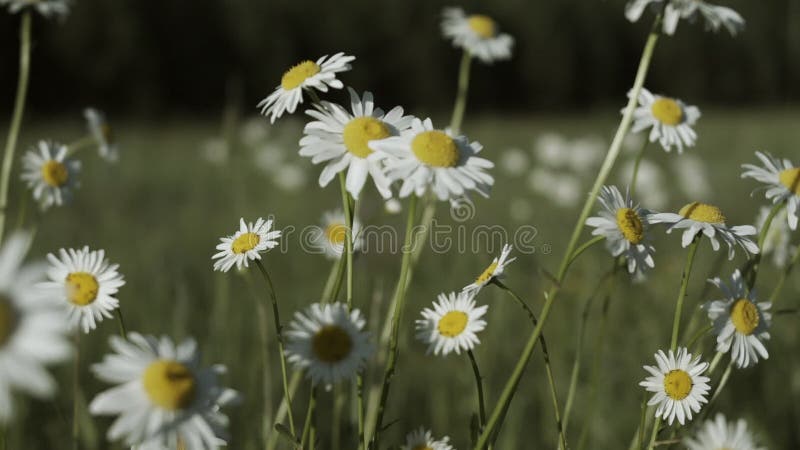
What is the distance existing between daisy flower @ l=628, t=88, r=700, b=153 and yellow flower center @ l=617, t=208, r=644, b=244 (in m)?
0.22

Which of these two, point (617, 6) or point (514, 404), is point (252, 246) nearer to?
point (514, 404)

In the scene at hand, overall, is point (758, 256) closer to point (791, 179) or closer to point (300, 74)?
point (791, 179)

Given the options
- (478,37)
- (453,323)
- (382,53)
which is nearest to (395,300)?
(453,323)

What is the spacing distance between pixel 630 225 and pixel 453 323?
0.19 metres

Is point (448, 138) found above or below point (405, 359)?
above

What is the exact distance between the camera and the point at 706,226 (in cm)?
65

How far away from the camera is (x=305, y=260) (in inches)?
102

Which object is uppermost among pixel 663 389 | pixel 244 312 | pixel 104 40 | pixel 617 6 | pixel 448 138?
pixel 617 6

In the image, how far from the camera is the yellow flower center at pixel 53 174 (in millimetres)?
956

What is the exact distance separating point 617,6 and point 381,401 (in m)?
11.3

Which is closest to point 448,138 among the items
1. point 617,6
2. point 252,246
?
point 252,246

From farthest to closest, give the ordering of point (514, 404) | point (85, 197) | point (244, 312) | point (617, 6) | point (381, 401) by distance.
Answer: point (617, 6)
point (85, 197)
point (244, 312)
point (514, 404)
point (381, 401)

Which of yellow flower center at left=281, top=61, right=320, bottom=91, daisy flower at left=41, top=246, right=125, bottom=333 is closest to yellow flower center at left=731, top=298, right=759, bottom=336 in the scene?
yellow flower center at left=281, top=61, right=320, bottom=91

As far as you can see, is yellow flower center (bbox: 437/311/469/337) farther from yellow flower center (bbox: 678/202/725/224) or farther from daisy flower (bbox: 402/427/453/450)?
yellow flower center (bbox: 678/202/725/224)
